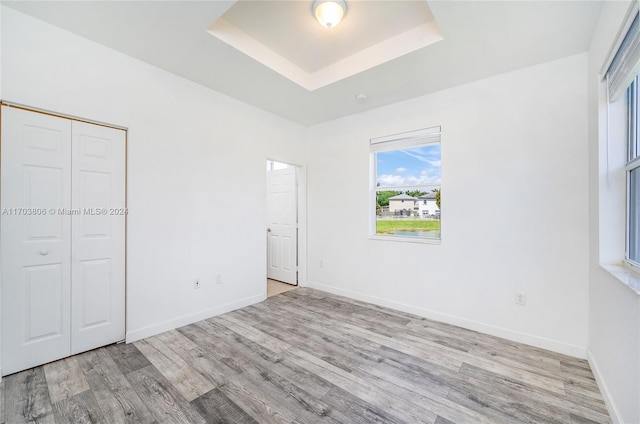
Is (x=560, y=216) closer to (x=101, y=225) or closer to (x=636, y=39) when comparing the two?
(x=636, y=39)

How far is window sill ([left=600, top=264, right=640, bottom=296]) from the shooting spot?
4.50 ft

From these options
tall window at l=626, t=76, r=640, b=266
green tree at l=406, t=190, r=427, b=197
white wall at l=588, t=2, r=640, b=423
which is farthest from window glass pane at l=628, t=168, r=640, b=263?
green tree at l=406, t=190, r=427, b=197

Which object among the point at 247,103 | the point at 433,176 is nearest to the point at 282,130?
the point at 247,103

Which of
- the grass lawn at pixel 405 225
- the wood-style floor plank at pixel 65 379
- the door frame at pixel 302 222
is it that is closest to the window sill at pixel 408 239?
the grass lawn at pixel 405 225

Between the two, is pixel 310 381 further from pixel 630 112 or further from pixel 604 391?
pixel 630 112

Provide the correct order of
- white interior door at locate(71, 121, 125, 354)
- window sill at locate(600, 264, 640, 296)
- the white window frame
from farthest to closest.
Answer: white interior door at locate(71, 121, 125, 354) → the white window frame → window sill at locate(600, 264, 640, 296)

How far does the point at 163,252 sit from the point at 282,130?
7.71ft

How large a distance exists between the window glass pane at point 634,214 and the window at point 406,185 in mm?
1540

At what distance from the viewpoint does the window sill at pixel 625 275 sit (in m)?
1.37

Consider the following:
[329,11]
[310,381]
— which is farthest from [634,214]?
[329,11]

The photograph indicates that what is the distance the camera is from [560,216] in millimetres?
2357

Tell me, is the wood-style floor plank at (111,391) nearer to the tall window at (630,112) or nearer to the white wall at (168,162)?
the white wall at (168,162)

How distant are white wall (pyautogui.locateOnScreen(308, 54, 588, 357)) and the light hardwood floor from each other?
1.14 ft

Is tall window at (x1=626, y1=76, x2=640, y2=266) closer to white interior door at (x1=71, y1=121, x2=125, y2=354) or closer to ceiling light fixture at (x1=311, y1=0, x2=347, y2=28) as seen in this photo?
ceiling light fixture at (x1=311, y1=0, x2=347, y2=28)
